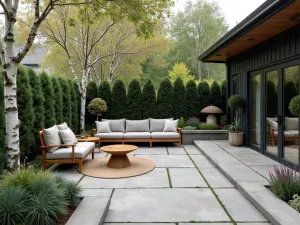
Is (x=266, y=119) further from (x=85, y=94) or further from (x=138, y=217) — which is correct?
(x=85, y=94)

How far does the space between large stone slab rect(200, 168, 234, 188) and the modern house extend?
1509 mm

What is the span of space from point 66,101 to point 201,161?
4787 millimetres

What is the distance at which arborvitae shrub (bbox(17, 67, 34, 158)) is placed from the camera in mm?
5289

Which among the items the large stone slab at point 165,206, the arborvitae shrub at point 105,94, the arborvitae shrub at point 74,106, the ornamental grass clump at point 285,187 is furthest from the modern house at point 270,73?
the arborvitae shrub at point 74,106

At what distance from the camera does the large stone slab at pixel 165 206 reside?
3.15 meters

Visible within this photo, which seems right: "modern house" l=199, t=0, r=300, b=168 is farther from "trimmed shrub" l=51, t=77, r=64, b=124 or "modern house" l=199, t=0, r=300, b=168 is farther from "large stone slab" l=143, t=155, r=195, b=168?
"trimmed shrub" l=51, t=77, r=64, b=124

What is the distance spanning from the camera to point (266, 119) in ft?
21.1

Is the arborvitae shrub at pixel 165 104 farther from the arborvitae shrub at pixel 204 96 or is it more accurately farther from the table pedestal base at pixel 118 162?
the table pedestal base at pixel 118 162

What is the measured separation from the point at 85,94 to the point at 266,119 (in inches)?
258

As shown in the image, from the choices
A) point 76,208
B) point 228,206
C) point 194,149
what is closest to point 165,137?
point 194,149

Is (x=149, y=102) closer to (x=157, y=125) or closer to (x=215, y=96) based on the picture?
(x=157, y=125)

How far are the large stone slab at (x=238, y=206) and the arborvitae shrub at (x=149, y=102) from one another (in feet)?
21.1

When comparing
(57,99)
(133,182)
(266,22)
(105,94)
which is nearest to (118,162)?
(133,182)

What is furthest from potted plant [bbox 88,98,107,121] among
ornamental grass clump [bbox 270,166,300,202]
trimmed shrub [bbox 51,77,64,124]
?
ornamental grass clump [bbox 270,166,300,202]
